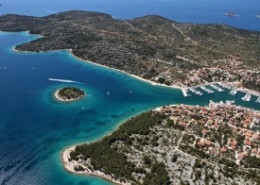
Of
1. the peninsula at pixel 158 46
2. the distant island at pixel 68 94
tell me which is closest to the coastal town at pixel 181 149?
the distant island at pixel 68 94

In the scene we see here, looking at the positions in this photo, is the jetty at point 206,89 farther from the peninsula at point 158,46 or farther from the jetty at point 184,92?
the jetty at point 184,92

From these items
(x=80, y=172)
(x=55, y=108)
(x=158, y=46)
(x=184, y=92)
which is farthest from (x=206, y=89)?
(x=80, y=172)

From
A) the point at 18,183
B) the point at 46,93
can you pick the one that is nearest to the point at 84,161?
the point at 18,183

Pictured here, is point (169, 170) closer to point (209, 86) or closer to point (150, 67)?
point (209, 86)

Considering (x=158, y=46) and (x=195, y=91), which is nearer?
(x=195, y=91)

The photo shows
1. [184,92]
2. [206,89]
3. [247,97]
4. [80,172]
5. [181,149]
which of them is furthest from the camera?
[206,89]

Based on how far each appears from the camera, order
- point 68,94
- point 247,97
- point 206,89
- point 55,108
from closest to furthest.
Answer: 1. point 55,108
2. point 247,97
3. point 68,94
4. point 206,89

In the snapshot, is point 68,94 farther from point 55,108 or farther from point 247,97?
point 247,97
